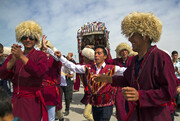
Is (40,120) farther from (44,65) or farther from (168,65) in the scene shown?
(168,65)

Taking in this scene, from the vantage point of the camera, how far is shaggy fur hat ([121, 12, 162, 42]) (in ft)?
5.33

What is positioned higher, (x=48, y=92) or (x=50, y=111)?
(x=48, y=92)

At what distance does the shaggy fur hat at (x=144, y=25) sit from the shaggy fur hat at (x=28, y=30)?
1.51 meters

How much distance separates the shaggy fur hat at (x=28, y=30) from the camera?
2378 mm

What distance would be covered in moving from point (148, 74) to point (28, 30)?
1.95 m

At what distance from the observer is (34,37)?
7.89 feet

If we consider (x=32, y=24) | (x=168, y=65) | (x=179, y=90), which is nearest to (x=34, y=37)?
(x=32, y=24)

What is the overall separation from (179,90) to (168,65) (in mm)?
1104

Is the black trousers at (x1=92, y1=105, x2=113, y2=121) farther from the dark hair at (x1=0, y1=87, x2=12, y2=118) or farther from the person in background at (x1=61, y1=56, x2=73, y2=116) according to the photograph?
the person in background at (x1=61, y1=56, x2=73, y2=116)

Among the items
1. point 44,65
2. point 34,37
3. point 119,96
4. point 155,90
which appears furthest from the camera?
point 119,96

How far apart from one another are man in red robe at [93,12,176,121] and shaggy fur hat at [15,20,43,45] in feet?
4.80

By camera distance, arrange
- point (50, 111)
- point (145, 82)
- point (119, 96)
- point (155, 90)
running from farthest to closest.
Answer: point (119, 96)
point (50, 111)
point (145, 82)
point (155, 90)

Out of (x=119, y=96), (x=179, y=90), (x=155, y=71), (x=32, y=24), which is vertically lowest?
(x=119, y=96)

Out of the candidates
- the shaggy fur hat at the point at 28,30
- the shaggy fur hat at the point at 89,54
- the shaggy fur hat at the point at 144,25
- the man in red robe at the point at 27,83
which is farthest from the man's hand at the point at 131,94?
the shaggy fur hat at the point at 89,54
